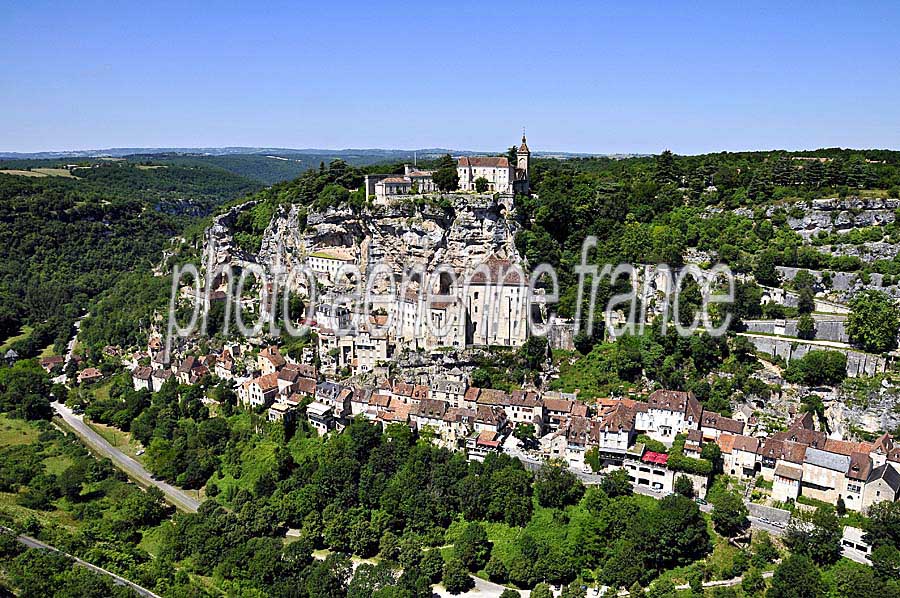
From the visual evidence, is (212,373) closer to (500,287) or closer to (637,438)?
(500,287)

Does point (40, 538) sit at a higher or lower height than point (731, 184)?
lower

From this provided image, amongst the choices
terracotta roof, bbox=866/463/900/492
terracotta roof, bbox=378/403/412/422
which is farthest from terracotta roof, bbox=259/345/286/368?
terracotta roof, bbox=866/463/900/492

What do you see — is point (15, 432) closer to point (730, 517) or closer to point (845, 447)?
point (730, 517)

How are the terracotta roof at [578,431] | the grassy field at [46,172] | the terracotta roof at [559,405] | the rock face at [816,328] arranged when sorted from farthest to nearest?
the grassy field at [46,172], the rock face at [816,328], the terracotta roof at [559,405], the terracotta roof at [578,431]

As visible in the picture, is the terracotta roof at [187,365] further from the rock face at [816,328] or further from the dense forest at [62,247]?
the rock face at [816,328]

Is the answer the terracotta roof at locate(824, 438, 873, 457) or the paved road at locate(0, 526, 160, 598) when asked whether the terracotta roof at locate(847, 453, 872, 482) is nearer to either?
the terracotta roof at locate(824, 438, 873, 457)

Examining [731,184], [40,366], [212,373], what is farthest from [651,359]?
[40,366]

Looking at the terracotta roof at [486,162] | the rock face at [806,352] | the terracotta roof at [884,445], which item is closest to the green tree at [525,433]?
the rock face at [806,352]
